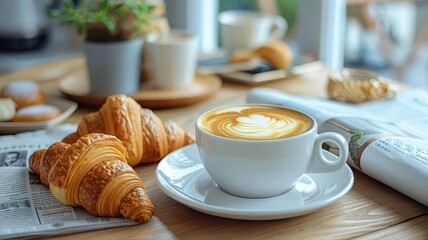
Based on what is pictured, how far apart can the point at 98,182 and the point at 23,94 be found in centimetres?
44

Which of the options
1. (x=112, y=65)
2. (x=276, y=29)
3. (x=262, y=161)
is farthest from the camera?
(x=276, y=29)

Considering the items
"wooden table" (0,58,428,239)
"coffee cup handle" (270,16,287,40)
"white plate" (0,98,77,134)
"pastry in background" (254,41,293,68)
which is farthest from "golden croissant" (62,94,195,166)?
"coffee cup handle" (270,16,287,40)

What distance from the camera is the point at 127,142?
0.80m

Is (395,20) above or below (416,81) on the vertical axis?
above

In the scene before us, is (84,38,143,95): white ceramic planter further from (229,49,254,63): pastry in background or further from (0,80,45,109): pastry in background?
(229,49,254,63): pastry in background

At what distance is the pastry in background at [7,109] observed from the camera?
980 millimetres

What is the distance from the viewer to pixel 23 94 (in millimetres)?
1051

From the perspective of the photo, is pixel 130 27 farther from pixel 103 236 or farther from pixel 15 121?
pixel 103 236

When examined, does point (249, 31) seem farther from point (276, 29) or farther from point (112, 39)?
point (112, 39)

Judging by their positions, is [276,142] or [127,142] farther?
[127,142]

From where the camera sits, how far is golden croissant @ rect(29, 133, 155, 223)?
67cm

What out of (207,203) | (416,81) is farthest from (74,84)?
(416,81)

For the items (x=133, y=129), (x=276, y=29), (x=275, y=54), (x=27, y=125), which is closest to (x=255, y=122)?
(x=133, y=129)

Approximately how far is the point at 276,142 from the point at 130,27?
531mm
